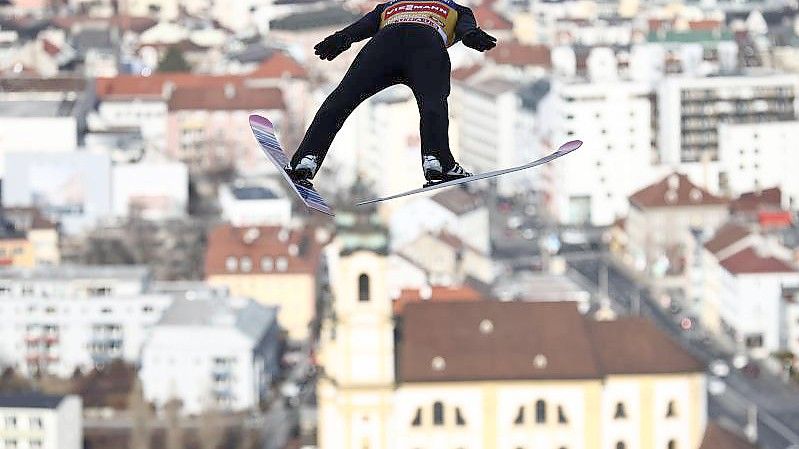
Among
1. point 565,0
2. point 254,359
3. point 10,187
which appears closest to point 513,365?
point 254,359

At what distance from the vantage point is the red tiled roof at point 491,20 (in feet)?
199

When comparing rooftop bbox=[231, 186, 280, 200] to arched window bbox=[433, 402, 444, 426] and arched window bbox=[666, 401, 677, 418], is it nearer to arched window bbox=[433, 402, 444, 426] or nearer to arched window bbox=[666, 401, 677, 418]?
arched window bbox=[433, 402, 444, 426]

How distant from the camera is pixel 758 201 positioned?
1592 inches

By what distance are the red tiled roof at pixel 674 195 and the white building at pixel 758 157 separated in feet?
11.6

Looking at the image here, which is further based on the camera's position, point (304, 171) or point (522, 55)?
point (522, 55)

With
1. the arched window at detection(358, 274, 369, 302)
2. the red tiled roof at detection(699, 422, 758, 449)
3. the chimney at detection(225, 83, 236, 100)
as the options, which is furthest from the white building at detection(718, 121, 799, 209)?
the arched window at detection(358, 274, 369, 302)

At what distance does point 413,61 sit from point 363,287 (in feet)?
58.9

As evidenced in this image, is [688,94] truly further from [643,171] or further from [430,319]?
[430,319]

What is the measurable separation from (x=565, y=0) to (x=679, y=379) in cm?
3905

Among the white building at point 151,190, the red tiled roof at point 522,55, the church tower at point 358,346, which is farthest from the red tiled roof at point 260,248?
the red tiled roof at point 522,55

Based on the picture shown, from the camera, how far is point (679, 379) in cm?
2592

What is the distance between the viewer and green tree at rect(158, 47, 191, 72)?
56.7 m

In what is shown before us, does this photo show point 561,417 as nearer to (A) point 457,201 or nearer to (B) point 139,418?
(B) point 139,418

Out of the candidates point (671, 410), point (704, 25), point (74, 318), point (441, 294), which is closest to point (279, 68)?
point (704, 25)
